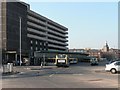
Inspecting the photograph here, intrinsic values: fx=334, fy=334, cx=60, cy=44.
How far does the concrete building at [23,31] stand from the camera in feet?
364

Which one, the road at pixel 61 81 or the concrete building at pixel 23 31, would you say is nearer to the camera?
the road at pixel 61 81

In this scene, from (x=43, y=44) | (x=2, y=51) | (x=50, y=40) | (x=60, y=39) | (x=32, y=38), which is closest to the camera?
(x=2, y=51)

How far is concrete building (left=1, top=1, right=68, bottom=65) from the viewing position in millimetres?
110938

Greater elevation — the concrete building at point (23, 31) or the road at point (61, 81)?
the concrete building at point (23, 31)

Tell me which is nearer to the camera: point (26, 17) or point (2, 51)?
point (2, 51)

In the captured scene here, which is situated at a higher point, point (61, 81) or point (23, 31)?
point (23, 31)

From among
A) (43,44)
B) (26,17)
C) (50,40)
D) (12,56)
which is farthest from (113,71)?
(50,40)

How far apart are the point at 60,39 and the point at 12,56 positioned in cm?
7909

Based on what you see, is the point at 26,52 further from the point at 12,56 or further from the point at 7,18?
the point at 7,18

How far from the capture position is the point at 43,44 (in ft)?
506

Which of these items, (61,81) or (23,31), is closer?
(61,81)

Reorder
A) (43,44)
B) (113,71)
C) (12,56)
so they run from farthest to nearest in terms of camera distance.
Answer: (43,44) → (12,56) → (113,71)

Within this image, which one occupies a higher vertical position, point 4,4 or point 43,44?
point 4,4

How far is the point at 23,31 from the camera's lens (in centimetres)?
12269
